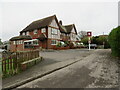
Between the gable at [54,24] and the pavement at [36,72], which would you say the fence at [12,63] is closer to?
the pavement at [36,72]

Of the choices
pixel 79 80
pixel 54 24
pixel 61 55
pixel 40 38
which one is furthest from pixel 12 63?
pixel 54 24

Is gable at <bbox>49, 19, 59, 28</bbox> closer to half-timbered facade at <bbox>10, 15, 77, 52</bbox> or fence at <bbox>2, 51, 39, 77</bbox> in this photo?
half-timbered facade at <bbox>10, 15, 77, 52</bbox>

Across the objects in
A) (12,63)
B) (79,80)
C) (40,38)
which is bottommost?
(79,80)

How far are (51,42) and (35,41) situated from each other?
15.3 feet

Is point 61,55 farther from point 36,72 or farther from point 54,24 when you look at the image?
point 54,24

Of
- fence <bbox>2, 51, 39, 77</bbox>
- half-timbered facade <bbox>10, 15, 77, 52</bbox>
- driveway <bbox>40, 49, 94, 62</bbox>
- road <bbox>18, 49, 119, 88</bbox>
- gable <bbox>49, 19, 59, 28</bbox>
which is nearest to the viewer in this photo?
road <bbox>18, 49, 119, 88</bbox>

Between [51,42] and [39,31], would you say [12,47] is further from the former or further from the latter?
[51,42]

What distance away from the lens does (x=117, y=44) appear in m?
8.32

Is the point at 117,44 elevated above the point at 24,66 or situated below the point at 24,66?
above

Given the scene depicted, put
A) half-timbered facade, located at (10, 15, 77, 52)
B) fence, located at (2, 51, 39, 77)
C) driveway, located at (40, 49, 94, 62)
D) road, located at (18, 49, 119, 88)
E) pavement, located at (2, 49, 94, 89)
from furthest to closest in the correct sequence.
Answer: half-timbered facade, located at (10, 15, 77, 52) < driveway, located at (40, 49, 94, 62) < fence, located at (2, 51, 39, 77) < pavement, located at (2, 49, 94, 89) < road, located at (18, 49, 119, 88)

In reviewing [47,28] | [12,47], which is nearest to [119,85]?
[47,28]

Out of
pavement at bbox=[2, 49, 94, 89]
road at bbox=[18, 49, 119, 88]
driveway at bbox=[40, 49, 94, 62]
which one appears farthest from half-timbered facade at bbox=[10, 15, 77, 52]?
road at bbox=[18, 49, 119, 88]

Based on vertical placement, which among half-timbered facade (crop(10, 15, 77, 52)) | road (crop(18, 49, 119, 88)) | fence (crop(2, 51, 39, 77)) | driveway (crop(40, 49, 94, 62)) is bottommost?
road (crop(18, 49, 119, 88))

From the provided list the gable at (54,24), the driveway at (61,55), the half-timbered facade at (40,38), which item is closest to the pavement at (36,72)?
the driveway at (61,55)
